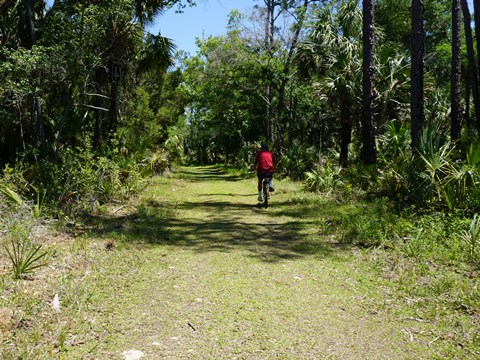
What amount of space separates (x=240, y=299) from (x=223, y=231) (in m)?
4.05

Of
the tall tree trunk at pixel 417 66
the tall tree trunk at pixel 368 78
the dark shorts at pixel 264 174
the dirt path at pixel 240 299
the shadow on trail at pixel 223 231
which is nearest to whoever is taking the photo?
the dirt path at pixel 240 299

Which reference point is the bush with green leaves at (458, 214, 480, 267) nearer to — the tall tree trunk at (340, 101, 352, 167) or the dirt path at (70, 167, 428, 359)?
the dirt path at (70, 167, 428, 359)

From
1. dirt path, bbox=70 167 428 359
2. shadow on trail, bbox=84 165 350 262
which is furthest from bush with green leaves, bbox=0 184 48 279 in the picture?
shadow on trail, bbox=84 165 350 262

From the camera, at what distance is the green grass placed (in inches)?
145

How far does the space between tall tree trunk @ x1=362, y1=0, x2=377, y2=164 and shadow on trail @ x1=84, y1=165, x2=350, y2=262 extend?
3.85 metres

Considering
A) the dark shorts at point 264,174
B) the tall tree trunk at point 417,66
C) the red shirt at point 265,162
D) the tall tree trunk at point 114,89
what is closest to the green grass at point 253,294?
the dark shorts at point 264,174

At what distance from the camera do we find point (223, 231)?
878 cm

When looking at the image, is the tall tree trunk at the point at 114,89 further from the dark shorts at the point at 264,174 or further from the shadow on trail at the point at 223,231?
the dark shorts at the point at 264,174

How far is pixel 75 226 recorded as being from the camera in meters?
8.10

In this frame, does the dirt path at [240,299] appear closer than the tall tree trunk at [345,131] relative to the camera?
Yes

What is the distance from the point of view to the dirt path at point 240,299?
12.1 ft

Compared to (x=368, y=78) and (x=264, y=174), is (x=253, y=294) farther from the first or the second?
(x=368, y=78)

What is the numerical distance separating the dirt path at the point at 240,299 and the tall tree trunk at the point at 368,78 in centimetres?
549

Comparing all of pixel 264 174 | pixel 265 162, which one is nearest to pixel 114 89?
pixel 265 162
